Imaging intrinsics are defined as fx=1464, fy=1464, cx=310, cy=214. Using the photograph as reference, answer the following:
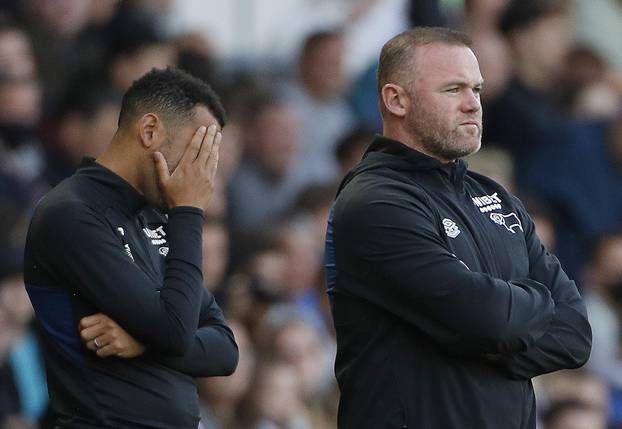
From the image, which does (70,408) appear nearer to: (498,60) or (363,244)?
(363,244)

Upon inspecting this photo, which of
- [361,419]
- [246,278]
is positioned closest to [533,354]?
[361,419]

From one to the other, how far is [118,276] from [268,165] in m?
4.70

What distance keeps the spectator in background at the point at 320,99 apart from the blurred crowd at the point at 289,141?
0.04 ft

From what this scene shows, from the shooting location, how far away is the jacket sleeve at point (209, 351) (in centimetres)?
433

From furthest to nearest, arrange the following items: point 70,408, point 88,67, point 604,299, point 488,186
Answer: point 604,299 → point 88,67 → point 488,186 → point 70,408

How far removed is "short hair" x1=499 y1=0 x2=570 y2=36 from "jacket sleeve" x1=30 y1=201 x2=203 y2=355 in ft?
20.1

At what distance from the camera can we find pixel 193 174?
4375mm

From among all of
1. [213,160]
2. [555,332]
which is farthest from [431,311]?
[213,160]

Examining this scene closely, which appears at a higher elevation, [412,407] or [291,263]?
[412,407]

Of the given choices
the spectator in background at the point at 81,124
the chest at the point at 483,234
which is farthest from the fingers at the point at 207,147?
the spectator in background at the point at 81,124

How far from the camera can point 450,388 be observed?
4328mm

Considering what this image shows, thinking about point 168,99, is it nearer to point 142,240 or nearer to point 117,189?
point 117,189

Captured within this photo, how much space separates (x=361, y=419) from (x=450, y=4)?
5586 mm

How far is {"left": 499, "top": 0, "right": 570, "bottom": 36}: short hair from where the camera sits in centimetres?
998
